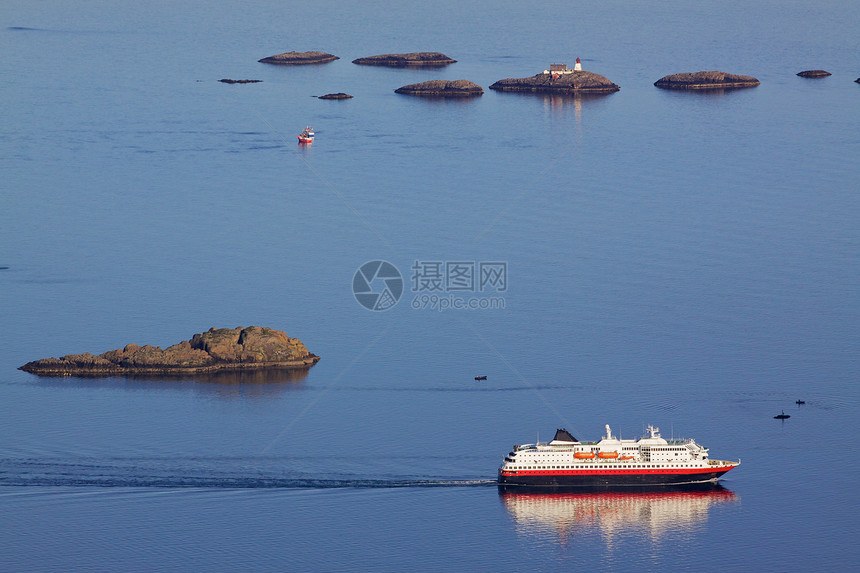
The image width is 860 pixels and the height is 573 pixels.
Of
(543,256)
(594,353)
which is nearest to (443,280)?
(543,256)

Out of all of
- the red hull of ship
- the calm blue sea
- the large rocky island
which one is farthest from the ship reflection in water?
the large rocky island

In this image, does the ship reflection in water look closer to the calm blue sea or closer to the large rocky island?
the calm blue sea

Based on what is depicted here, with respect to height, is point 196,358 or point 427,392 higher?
point 196,358

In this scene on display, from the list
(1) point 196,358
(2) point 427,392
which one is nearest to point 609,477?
(2) point 427,392

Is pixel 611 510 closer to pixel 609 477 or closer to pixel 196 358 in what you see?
pixel 609 477

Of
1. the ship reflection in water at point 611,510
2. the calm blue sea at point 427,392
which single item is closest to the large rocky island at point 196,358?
the calm blue sea at point 427,392

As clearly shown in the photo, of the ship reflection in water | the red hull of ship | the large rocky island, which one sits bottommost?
the ship reflection in water

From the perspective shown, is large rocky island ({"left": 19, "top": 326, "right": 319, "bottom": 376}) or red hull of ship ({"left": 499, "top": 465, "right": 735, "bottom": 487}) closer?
red hull of ship ({"left": 499, "top": 465, "right": 735, "bottom": 487})
